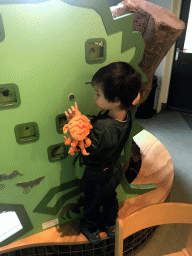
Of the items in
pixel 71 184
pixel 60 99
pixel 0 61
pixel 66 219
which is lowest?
pixel 66 219

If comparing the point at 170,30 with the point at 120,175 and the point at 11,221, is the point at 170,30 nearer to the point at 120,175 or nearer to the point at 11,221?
the point at 120,175

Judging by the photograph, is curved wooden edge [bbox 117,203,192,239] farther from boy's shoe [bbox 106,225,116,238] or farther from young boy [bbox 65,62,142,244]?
boy's shoe [bbox 106,225,116,238]

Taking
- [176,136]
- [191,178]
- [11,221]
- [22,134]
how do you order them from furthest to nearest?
1. [176,136]
2. [191,178]
3. [11,221]
4. [22,134]

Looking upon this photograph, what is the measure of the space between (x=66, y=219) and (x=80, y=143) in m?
0.62

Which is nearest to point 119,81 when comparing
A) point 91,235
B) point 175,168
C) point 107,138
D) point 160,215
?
point 107,138

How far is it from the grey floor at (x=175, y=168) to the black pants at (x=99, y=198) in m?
0.35

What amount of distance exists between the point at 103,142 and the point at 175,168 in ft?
5.13

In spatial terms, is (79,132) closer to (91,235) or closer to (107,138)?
(107,138)

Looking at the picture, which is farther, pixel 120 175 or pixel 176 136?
pixel 176 136

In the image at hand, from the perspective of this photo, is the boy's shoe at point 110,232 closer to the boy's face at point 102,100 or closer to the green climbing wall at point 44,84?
the green climbing wall at point 44,84

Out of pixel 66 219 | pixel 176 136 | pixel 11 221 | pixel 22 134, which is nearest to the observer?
pixel 22 134

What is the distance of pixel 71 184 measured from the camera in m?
1.08

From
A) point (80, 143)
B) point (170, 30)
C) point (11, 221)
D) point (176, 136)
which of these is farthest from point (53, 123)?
point (176, 136)

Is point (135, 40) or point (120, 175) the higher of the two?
point (135, 40)
